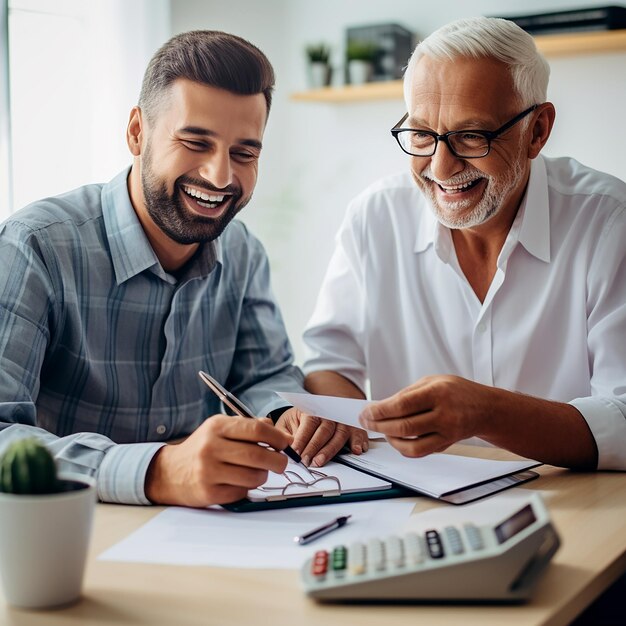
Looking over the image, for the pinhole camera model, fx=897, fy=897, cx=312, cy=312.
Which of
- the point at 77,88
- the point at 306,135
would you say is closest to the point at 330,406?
the point at 77,88

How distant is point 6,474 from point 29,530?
6 centimetres

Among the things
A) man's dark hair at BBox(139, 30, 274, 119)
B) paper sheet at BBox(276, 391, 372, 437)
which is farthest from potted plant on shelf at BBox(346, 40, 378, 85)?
paper sheet at BBox(276, 391, 372, 437)

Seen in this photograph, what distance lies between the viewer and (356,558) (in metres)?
0.92

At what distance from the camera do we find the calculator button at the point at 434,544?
2.94 feet

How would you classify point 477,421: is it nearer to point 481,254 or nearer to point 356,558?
point 356,558

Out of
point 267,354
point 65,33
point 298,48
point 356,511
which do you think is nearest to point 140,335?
point 267,354

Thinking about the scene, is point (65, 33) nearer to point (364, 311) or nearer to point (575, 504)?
point (364, 311)

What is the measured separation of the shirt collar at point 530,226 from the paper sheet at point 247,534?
0.75 metres

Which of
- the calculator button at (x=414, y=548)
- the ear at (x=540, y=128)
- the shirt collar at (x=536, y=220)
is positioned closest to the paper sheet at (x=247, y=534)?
the calculator button at (x=414, y=548)

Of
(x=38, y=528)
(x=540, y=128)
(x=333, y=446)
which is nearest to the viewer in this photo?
(x=38, y=528)

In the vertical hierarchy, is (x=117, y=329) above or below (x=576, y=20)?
below

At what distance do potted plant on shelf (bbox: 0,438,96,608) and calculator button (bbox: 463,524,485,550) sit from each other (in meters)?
0.38

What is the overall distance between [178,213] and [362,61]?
7.28ft

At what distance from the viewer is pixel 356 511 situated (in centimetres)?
117
